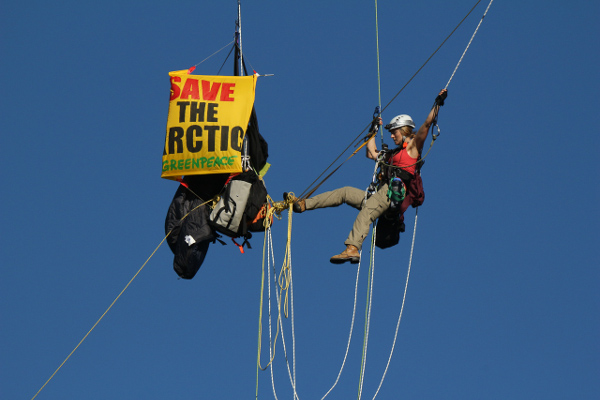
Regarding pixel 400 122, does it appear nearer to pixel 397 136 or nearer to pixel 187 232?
pixel 397 136

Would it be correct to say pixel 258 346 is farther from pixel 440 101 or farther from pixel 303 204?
pixel 440 101

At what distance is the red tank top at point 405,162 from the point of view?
16.2 m

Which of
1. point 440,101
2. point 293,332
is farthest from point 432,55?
point 293,332

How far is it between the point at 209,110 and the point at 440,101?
128 inches

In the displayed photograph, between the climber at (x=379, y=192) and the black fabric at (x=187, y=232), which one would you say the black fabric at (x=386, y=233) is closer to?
the climber at (x=379, y=192)

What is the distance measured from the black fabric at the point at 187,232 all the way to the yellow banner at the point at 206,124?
37 centimetres

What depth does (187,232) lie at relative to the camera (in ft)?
55.5

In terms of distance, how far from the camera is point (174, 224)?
17234 millimetres

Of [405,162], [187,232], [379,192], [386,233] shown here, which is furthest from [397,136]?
[187,232]

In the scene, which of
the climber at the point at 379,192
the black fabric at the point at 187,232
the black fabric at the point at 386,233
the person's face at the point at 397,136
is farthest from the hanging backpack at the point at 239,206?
the person's face at the point at 397,136

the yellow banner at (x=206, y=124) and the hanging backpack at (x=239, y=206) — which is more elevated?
the yellow banner at (x=206, y=124)

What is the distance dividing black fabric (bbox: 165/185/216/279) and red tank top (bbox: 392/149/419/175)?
269cm

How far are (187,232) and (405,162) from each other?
308 cm

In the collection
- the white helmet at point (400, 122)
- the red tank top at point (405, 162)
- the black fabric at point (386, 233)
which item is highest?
the white helmet at point (400, 122)
